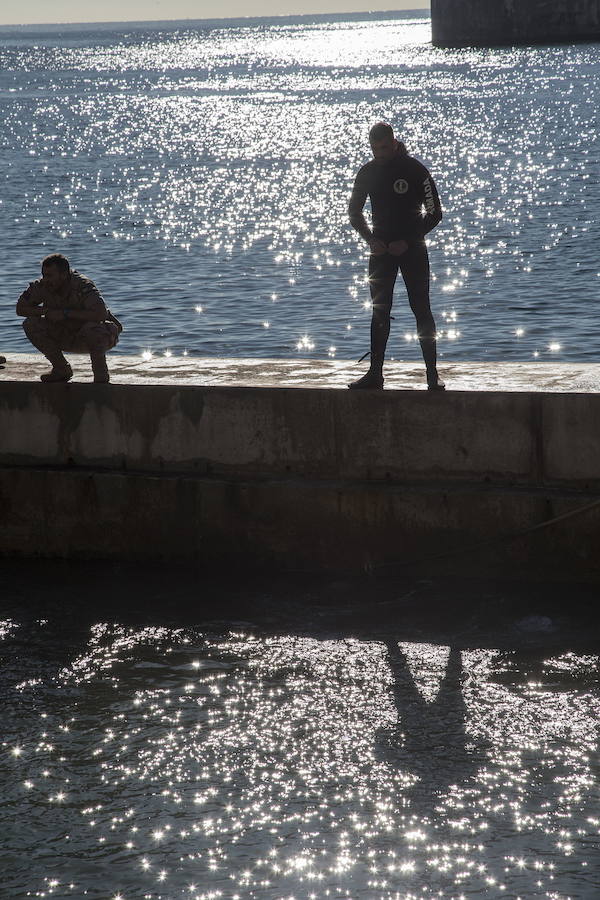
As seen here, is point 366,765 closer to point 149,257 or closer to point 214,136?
point 149,257

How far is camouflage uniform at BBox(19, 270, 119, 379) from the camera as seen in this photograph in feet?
35.9

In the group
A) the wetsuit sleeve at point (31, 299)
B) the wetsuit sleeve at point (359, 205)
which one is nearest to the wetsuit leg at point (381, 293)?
the wetsuit sleeve at point (359, 205)

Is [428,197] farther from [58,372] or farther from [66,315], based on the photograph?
[58,372]

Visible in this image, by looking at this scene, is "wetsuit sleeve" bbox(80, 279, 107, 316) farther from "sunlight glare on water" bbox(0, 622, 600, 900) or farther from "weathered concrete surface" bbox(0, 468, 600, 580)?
"sunlight glare on water" bbox(0, 622, 600, 900)

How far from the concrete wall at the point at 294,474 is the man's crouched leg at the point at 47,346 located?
0.17 meters

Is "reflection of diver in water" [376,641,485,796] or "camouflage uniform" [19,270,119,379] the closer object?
"reflection of diver in water" [376,641,485,796]

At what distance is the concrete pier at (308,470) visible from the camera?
10070 millimetres

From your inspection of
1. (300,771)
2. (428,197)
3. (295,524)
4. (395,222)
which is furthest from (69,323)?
(300,771)

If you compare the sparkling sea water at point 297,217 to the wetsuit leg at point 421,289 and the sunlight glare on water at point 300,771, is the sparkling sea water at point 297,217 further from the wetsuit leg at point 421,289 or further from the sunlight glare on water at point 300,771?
the sunlight glare on water at point 300,771

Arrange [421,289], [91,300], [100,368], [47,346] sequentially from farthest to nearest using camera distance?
[100,368]
[47,346]
[91,300]
[421,289]

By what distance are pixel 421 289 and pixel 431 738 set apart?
383cm

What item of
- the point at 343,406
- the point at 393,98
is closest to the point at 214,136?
the point at 393,98

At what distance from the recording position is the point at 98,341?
36.1 ft

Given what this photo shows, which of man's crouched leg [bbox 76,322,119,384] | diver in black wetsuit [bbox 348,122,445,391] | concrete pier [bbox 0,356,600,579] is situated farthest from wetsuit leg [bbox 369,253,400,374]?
man's crouched leg [bbox 76,322,119,384]
